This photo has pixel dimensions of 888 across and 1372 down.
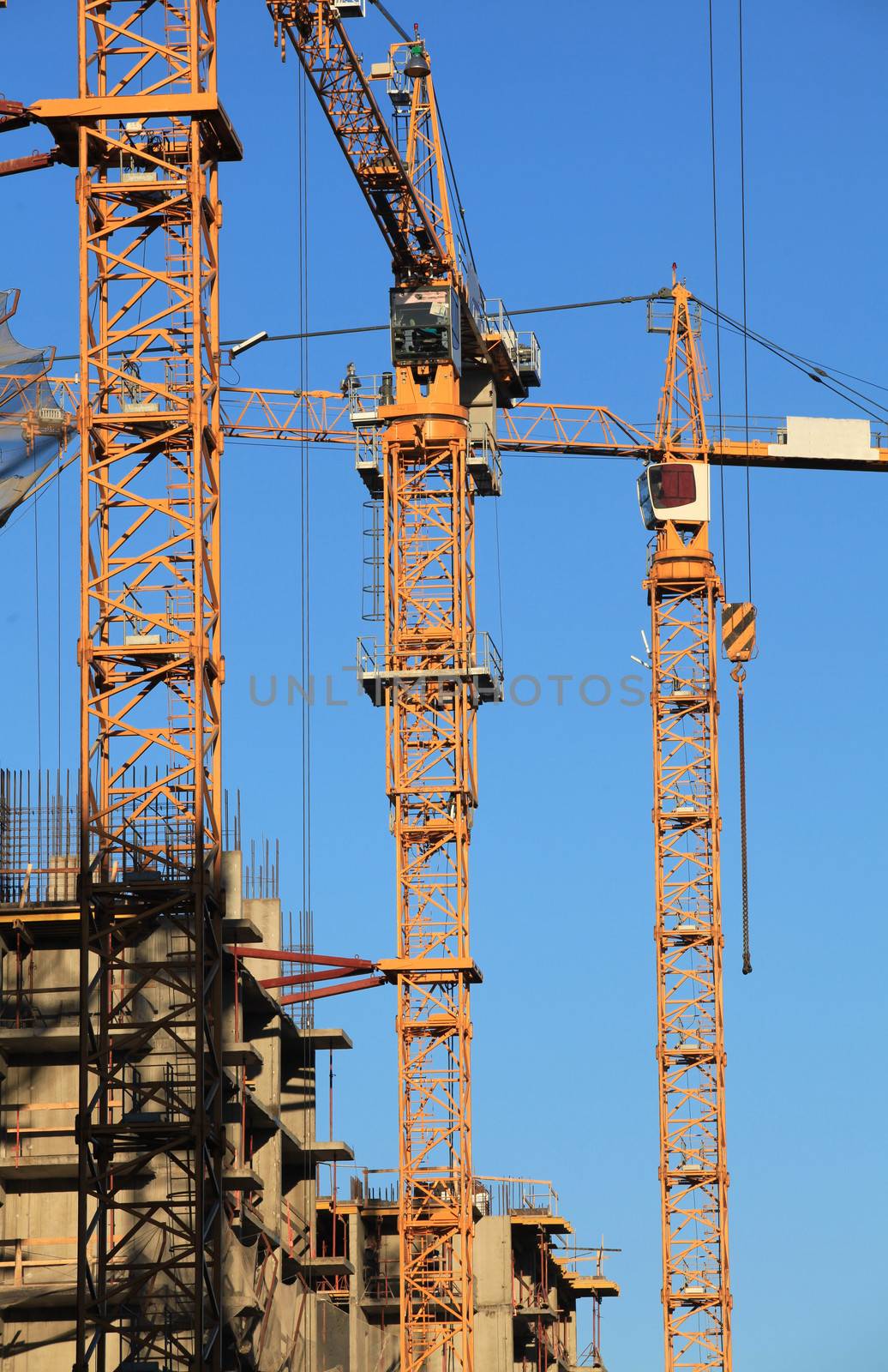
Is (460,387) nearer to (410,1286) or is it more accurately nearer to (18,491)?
(18,491)

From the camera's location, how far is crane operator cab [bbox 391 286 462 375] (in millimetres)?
71062

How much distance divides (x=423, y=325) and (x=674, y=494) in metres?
16.6

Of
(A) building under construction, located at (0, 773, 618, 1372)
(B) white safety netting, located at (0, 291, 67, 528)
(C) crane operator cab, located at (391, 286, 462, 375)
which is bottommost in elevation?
(A) building under construction, located at (0, 773, 618, 1372)

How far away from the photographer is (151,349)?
4478 cm

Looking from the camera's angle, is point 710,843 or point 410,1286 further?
point 710,843

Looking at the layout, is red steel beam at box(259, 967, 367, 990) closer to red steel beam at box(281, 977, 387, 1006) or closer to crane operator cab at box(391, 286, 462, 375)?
red steel beam at box(281, 977, 387, 1006)

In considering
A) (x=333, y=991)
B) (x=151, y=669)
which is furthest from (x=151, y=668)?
(x=333, y=991)

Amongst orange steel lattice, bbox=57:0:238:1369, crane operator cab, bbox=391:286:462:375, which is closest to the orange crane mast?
orange steel lattice, bbox=57:0:238:1369

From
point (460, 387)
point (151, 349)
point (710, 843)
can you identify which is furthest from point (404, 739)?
point (151, 349)

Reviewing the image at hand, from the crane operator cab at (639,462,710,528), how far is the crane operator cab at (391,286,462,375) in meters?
15.4

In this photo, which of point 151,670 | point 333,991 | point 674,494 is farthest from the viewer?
point 674,494

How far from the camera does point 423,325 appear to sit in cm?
7125

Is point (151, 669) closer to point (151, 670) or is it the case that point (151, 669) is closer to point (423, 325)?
point (151, 670)

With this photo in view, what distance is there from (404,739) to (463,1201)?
34.4 feet
